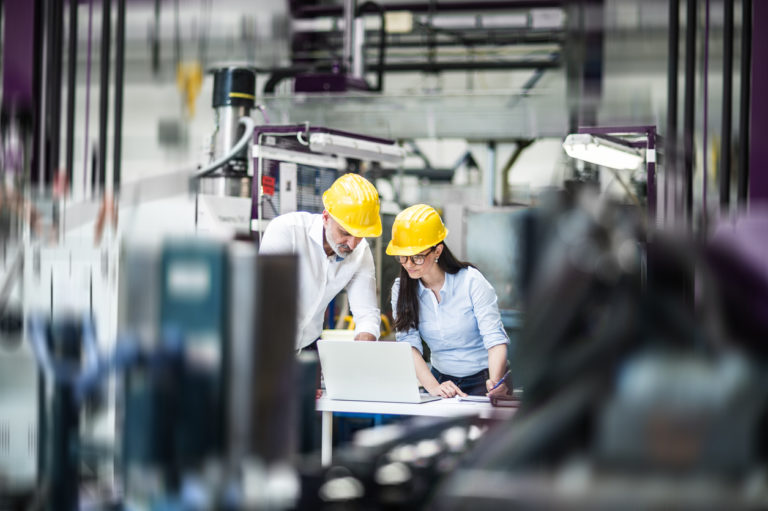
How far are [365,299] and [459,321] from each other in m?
0.41

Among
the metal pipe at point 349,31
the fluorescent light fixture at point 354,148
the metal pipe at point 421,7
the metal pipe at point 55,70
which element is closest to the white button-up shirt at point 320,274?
the fluorescent light fixture at point 354,148

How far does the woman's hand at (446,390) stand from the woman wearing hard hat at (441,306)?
126 mm

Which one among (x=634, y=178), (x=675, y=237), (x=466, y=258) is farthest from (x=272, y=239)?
(x=675, y=237)

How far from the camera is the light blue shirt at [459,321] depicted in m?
3.67

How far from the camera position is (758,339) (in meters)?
0.84

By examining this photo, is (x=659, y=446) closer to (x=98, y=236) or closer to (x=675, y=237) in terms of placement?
(x=675, y=237)

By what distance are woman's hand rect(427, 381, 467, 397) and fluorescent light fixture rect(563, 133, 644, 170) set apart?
1.01 meters

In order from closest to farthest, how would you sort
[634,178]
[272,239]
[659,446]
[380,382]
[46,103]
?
[659,446]
[46,103]
[380,382]
[272,239]
[634,178]

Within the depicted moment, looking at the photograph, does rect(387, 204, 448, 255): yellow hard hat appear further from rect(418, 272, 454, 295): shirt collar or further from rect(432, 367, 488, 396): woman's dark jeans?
rect(432, 367, 488, 396): woman's dark jeans

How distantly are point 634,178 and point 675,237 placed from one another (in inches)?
138

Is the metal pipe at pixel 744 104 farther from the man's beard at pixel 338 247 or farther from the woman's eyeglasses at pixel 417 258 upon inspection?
the man's beard at pixel 338 247

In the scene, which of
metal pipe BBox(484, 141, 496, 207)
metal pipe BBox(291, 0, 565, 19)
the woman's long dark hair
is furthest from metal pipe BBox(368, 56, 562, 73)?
the woman's long dark hair

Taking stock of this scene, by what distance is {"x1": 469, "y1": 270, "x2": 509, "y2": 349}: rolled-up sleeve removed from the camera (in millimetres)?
3617

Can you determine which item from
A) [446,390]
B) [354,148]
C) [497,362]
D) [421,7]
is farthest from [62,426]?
[421,7]
